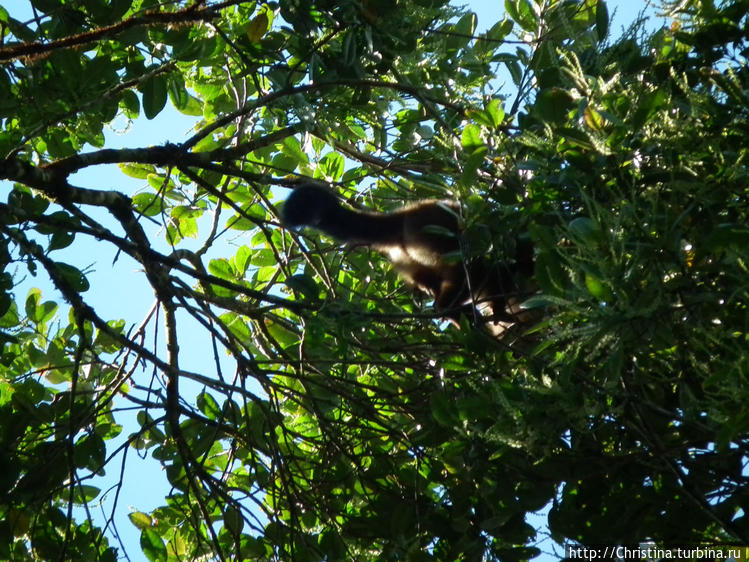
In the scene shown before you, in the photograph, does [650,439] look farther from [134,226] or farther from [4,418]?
[4,418]

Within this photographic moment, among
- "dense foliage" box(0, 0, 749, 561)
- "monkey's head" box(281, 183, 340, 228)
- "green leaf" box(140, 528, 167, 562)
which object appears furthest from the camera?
"monkey's head" box(281, 183, 340, 228)

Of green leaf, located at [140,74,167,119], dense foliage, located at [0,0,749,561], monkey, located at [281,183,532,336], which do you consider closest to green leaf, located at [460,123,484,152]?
dense foliage, located at [0,0,749,561]

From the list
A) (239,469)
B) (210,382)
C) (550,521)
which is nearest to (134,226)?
(210,382)

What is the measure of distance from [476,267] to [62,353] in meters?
1.90

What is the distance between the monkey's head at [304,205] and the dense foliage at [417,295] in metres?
0.17

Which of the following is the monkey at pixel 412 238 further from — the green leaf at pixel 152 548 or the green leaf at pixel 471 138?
the green leaf at pixel 152 548

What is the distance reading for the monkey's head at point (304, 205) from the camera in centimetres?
324

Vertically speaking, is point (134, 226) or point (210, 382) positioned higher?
point (134, 226)

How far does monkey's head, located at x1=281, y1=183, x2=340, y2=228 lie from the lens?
10.6ft

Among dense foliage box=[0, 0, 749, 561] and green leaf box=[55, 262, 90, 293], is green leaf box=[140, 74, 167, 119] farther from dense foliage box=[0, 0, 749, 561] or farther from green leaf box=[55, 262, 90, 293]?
green leaf box=[55, 262, 90, 293]

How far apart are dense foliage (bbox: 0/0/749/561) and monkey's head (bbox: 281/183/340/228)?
0.54 feet

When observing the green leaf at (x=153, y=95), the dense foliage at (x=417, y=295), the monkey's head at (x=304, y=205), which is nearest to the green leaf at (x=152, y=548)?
the dense foliage at (x=417, y=295)

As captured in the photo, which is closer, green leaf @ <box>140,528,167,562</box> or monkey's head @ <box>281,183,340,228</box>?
→ green leaf @ <box>140,528,167,562</box>

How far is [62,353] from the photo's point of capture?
349 cm
